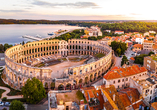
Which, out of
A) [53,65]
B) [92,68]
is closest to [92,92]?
[92,68]

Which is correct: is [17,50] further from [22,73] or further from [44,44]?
[22,73]

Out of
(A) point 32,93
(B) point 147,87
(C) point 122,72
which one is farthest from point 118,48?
(A) point 32,93

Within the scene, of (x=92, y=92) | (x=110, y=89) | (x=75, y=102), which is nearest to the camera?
(x=75, y=102)

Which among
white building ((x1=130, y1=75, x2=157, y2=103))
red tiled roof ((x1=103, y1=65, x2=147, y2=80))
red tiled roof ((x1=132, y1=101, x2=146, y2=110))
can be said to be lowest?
red tiled roof ((x1=132, y1=101, x2=146, y2=110))

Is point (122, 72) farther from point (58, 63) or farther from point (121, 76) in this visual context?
point (58, 63)

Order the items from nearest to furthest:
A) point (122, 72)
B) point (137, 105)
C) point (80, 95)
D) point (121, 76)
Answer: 1. point (80, 95)
2. point (137, 105)
3. point (121, 76)
4. point (122, 72)

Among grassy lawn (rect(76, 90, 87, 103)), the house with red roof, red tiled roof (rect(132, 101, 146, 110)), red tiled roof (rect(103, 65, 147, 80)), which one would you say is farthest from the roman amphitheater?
red tiled roof (rect(132, 101, 146, 110))

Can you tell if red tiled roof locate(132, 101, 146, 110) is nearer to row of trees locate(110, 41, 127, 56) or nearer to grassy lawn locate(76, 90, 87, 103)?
grassy lawn locate(76, 90, 87, 103)

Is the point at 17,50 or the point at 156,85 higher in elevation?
the point at 17,50
